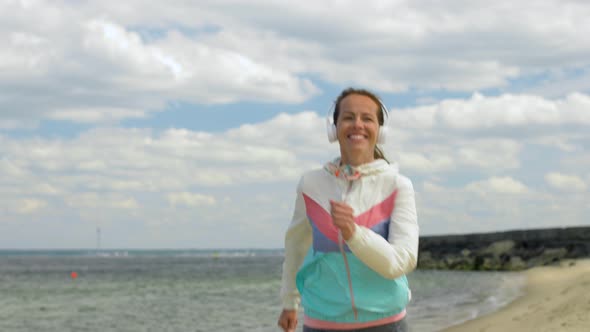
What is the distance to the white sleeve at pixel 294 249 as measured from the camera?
2969 millimetres

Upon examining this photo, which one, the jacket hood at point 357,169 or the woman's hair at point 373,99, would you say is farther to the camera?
the woman's hair at point 373,99

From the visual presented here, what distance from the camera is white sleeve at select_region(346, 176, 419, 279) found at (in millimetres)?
2514

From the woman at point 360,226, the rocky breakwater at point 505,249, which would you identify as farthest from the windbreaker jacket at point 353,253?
the rocky breakwater at point 505,249

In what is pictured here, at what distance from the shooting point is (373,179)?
2.78 metres

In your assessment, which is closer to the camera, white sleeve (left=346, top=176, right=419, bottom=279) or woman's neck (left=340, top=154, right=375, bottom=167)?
white sleeve (left=346, top=176, right=419, bottom=279)

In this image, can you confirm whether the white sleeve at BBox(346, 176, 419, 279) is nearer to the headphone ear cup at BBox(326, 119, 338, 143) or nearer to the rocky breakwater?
the headphone ear cup at BBox(326, 119, 338, 143)

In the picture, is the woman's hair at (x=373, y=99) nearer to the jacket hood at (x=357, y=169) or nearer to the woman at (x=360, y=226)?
the woman at (x=360, y=226)

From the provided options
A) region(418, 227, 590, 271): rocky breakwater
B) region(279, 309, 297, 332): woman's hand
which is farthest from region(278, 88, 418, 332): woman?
region(418, 227, 590, 271): rocky breakwater

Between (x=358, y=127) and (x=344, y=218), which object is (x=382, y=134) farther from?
(x=344, y=218)

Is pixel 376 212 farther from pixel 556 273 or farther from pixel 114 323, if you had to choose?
pixel 556 273

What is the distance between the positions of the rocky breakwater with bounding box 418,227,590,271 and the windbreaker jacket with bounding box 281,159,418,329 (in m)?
34.9

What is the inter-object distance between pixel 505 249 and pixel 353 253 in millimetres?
41790

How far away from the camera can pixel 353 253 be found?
103 inches

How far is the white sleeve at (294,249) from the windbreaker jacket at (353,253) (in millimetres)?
101
